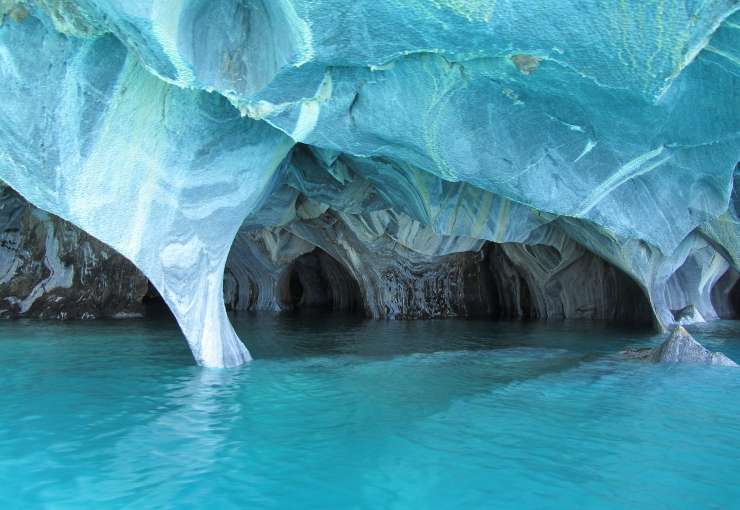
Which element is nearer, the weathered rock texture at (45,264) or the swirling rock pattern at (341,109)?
the swirling rock pattern at (341,109)

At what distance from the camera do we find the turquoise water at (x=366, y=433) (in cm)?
330

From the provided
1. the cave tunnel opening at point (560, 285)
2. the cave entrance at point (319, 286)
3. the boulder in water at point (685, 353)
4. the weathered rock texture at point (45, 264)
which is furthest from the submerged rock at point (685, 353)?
the cave entrance at point (319, 286)

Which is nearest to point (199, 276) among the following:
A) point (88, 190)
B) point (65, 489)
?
point (88, 190)

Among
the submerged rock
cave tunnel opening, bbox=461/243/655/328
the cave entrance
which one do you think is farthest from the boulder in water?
the cave entrance

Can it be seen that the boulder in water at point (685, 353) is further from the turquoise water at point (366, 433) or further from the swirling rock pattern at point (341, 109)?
the swirling rock pattern at point (341, 109)

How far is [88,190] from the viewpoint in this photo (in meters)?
6.39

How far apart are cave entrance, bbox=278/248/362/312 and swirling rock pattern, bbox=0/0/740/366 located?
1417 centimetres

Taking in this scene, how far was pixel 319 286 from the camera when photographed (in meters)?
28.8

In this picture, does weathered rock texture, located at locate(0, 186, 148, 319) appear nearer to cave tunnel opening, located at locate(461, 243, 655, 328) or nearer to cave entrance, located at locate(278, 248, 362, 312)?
cave entrance, located at locate(278, 248, 362, 312)

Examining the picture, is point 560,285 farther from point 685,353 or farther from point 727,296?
point 685,353

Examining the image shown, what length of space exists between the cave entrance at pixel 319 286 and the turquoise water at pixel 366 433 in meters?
14.9

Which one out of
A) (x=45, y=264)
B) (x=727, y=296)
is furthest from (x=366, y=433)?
(x=727, y=296)

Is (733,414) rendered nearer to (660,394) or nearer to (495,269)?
(660,394)

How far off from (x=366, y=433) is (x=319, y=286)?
80.7 feet
